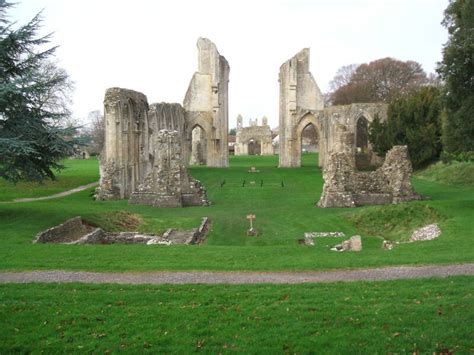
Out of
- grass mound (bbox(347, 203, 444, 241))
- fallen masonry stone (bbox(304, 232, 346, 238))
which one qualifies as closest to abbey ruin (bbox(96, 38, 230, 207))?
grass mound (bbox(347, 203, 444, 241))

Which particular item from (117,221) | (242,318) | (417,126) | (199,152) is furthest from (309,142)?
(242,318)

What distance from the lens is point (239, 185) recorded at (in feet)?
105

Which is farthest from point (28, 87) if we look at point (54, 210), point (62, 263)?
point (62, 263)

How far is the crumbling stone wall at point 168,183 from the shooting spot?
78.1 feet

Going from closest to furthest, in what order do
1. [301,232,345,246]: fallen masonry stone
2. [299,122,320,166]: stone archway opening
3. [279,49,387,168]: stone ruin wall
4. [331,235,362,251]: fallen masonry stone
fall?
1. [331,235,362,251]: fallen masonry stone
2. [301,232,345,246]: fallen masonry stone
3. [279,49,387,168]: stone ruin wall
4. [299,122,320,166]: stone archway opening

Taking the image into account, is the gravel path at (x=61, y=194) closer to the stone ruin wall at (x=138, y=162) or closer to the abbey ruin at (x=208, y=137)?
the stone ruin wall at (x=138, y=162)

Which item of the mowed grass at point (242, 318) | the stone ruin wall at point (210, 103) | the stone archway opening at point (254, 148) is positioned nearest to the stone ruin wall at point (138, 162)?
the mowed grass at point (242, 318)

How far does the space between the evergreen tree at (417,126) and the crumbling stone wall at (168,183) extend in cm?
2040

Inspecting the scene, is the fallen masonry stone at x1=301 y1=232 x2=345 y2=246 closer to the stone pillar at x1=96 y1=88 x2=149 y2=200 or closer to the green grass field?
the green grass field

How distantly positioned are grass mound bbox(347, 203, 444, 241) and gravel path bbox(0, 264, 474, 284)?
299 inches

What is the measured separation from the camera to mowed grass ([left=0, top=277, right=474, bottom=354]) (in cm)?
607

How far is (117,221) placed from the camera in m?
18.8

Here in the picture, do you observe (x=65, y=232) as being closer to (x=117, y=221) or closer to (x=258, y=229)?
(x=117, y=221)

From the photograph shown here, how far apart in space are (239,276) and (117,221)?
1060 cm
